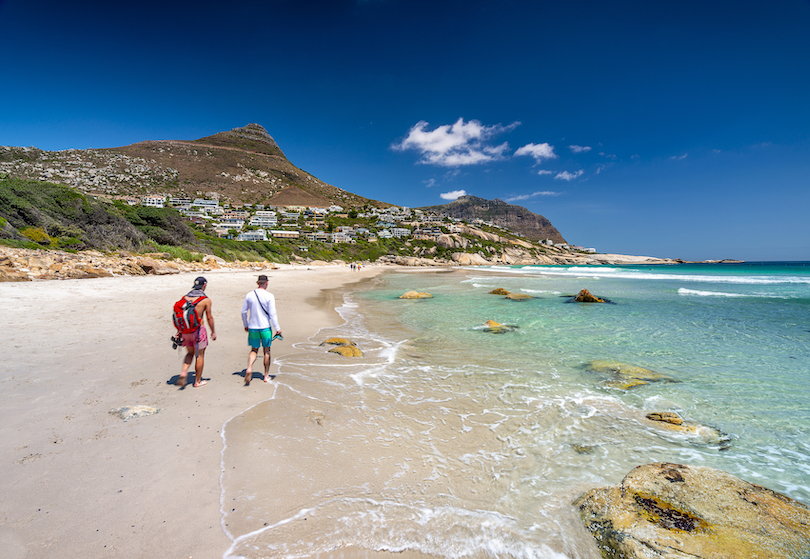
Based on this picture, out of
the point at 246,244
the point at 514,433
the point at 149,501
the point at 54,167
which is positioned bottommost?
the point at 514,433

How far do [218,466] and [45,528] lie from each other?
49.4 inches

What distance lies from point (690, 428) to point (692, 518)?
102 inches

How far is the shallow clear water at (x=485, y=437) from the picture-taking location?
2.85 m

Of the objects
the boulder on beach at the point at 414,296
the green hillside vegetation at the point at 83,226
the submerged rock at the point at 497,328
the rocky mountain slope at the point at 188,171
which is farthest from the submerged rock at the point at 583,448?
the rocky mountain slope at the point at 188,171

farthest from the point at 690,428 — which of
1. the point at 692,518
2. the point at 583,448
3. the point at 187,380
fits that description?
the point at 187,380

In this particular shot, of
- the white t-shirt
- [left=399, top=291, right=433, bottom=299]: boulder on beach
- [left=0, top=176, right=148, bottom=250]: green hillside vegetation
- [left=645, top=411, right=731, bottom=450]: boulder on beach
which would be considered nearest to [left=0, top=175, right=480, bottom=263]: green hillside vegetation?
[left=0, top=176, right=148, bottom=250]: green hillside vegetation

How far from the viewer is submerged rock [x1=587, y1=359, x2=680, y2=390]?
21.4ft

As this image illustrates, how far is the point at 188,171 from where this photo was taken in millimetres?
106812

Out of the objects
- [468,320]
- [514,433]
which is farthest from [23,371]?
[468,320]

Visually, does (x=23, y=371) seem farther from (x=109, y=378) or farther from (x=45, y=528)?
(x=45, y=528)

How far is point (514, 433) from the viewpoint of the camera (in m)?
4.65

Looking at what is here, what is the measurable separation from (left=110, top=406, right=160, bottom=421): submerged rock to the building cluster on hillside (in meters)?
65.1

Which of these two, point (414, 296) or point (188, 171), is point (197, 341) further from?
point (188, 171)

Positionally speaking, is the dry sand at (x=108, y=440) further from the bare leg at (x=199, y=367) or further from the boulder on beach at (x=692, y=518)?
the boulder on beach at (x=692, y=518)
